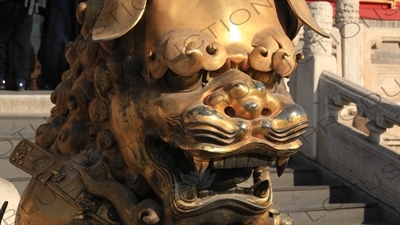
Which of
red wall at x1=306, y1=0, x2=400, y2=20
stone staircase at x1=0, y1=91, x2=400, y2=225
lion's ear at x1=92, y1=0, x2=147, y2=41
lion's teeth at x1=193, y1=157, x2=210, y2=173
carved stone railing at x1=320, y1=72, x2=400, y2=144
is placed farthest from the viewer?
red wall at x1=306, y1=0, x2=400, y2=20

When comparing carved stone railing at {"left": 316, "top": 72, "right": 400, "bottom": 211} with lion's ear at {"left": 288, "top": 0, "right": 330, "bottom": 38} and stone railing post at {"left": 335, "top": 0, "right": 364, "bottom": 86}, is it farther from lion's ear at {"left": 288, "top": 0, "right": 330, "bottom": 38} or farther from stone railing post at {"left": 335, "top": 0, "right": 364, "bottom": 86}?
lion's ear at {"left": 288, "top": 0, "right": 330, "bottom": 38}

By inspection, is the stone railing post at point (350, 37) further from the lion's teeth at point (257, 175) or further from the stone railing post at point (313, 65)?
the lion's teeth at point (257, 175)

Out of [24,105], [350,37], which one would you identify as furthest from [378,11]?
[24,105]

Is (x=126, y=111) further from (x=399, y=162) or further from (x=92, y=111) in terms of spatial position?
(x=399, y=162)

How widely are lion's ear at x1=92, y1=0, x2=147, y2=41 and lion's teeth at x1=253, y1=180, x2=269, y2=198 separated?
1.36 ft

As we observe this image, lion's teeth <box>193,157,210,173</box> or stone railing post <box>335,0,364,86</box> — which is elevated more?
lion's teeth <box>193,157,210,173</box>

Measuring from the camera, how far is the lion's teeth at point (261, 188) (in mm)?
1391

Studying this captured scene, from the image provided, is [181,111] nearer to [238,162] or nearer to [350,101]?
[238,162]

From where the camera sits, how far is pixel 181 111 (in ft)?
4.25

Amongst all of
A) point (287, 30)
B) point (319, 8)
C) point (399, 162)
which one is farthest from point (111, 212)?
point (319, 8)

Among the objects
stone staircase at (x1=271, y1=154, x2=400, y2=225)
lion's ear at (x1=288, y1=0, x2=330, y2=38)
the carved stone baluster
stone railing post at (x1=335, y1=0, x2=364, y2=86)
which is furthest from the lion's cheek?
stone railing post at (x1=335, y1=0, x2=364, y2=86)

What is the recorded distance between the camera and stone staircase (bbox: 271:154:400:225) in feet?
13.5

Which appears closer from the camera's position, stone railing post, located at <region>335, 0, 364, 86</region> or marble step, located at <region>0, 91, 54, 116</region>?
marble step, located at <region>0, 91, 54, 116</region>

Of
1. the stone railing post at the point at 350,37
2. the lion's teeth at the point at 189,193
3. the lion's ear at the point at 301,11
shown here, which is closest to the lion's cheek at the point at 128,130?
the lion's teeth at the point at 189,193
